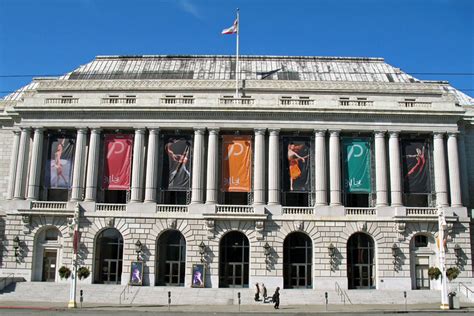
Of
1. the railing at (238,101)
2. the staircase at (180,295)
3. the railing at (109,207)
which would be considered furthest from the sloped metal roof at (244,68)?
the staircase at (180,295)

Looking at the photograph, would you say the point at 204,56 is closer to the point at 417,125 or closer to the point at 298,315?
the point at 417,125

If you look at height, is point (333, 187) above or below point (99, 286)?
above

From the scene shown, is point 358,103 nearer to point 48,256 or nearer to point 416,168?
point 416,168

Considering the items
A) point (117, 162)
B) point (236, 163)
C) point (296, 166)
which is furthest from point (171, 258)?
point (296, 166)

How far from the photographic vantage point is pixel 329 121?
56000 mm

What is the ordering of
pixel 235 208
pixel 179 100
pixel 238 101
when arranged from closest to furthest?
pixel 235 208, pixel 238 101, pixel 179 100

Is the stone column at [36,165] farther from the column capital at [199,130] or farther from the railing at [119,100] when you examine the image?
the column capital at [199,130]

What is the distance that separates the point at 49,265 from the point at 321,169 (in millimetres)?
28779

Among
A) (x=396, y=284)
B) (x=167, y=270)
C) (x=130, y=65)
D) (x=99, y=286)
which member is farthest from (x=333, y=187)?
(x=130, y=65)

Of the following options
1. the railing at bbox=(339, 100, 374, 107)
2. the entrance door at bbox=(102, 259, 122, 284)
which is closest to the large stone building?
the entrance door at bbox=(102, 259, 122, 284)

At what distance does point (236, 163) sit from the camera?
55.3m

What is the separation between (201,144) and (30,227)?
741 inches

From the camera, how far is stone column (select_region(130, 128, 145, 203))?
54.5m

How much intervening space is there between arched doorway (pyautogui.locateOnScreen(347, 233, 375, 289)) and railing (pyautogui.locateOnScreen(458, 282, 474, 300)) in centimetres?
785
